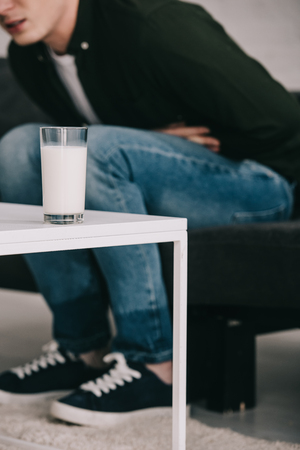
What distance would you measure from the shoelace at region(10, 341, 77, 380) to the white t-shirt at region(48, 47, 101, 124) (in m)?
0.57

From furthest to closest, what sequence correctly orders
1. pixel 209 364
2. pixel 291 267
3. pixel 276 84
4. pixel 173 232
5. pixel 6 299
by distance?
pixel 6 299 < pixel 276 84 < pixel 209 364 < pixel 291 267 < pixel 173 232

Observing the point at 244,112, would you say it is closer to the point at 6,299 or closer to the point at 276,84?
the point at 276,84

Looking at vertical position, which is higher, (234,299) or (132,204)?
(132,204)

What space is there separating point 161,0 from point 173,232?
0.79m

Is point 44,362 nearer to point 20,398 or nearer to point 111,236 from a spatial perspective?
point 20,398

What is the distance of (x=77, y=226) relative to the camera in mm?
696

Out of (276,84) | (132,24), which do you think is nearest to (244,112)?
(276,84)

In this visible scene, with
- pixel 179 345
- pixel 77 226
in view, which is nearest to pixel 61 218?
pixel 77 226

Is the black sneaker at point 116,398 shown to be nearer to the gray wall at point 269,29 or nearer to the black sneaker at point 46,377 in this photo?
the black sneaker at point 46,377

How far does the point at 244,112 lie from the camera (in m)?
1.29

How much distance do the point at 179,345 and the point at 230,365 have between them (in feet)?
1.40

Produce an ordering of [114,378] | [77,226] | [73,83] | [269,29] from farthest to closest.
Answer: [269,29] < [73,83] < [114,378] < [77,226]

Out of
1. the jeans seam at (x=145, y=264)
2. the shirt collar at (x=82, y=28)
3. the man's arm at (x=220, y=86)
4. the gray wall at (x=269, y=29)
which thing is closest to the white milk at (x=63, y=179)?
the jeans seam at (x=145, y=264)

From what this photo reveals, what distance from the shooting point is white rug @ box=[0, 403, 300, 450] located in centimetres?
100
